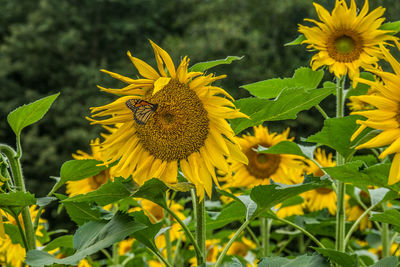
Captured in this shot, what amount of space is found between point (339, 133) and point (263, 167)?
0.77 m

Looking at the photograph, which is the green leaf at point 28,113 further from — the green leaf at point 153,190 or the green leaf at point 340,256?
the green leaf at point 340,256

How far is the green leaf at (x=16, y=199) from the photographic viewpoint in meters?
0.89

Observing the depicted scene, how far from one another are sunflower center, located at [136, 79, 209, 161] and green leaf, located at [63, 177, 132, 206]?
0.10 m

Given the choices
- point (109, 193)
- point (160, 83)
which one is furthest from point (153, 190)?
point (160, 83)

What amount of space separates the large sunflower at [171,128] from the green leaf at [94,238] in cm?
9

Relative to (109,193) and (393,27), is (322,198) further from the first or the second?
(109,193)

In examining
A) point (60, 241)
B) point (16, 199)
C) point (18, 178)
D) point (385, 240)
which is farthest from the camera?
point (385, 240)

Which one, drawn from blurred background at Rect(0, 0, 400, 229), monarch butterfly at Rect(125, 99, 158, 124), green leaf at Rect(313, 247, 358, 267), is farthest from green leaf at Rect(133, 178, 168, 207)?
blurred background at Rect(0, 0, 400, 229)

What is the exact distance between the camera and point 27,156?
1218cm

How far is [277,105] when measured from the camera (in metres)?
0.91

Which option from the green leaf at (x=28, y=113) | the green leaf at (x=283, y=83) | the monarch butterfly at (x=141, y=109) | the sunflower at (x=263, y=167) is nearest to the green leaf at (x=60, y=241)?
the green leaf at (x=28, y=113)

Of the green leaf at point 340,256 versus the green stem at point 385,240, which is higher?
the green leaf at point 340,256

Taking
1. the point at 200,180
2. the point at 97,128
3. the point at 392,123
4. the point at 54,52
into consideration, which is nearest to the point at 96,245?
the point at 200,180

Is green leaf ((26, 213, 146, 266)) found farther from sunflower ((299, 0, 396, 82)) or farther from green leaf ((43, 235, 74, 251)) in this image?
sunflower ((299, 0, 396, 82))
